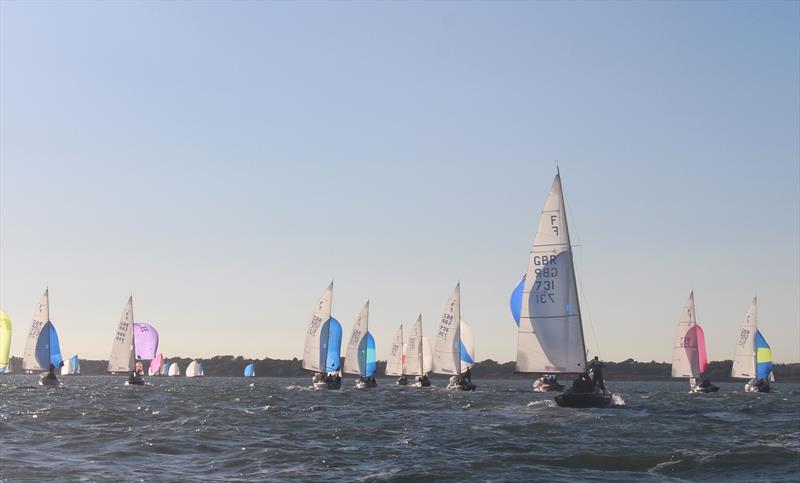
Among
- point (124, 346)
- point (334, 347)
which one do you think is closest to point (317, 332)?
point (334, 347)

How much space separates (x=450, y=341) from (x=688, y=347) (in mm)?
18870

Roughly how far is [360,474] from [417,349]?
63.2m

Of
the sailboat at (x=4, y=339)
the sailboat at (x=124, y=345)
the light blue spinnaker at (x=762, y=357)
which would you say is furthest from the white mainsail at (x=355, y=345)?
the light blue spinnaker at (x=762, y=357)

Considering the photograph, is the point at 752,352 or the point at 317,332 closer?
the point at 317,332

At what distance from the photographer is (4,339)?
8062cm

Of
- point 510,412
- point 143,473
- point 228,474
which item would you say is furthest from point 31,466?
point 510,412

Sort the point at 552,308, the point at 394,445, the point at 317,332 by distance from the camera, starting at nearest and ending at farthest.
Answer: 1. the point at 394,445
2. the point at 552,308
3. the point at 317,332

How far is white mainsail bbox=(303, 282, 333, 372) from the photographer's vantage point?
227ft

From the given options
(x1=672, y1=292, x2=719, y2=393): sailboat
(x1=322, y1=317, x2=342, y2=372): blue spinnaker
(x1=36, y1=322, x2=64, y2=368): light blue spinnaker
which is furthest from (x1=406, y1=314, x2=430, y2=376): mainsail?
(x1=36, y1=322, x2=64, y2=368): light blue spinnaker

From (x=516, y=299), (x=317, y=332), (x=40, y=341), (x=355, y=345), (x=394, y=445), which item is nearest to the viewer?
(x=394, y=445)

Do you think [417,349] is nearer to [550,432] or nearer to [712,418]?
[712,418]

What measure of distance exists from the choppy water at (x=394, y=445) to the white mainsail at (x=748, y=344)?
38194 mm

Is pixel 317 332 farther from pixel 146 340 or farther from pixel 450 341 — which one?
pixel 146 340

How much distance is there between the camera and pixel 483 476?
61.7 ft
